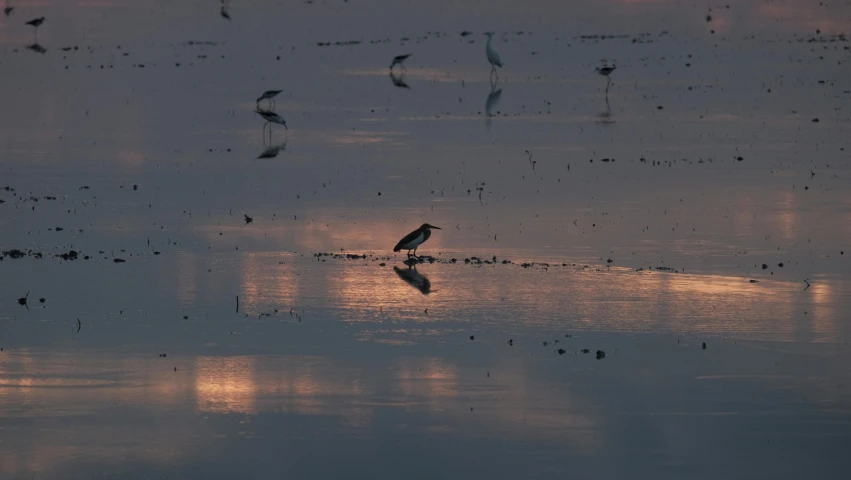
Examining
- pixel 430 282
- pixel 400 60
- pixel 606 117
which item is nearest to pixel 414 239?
pixel 430 282

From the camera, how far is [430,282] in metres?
17.6

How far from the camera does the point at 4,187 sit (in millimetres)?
24891

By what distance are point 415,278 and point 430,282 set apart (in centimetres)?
30

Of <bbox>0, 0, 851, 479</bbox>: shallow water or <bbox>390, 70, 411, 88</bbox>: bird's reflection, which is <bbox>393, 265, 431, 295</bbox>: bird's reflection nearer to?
<bbox>0, 0, 851, 479</bbox>: shallow water

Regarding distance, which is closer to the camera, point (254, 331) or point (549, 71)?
point (254, 331)

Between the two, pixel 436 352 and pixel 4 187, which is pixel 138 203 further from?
pixel 436 352

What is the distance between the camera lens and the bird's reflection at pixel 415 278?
1727cm

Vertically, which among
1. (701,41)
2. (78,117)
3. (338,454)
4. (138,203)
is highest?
(701,41)

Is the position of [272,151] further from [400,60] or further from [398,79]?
[400,60]

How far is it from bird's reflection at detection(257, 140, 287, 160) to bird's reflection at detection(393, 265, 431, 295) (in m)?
11.3

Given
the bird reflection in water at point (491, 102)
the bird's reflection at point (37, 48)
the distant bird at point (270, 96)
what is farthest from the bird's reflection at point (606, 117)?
the bird's reflection at point (37, 48)

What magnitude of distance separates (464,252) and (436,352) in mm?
5137

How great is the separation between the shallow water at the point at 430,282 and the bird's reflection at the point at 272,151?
0.55 feet

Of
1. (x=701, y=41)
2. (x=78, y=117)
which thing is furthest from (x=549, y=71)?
(x=78, y=117)
